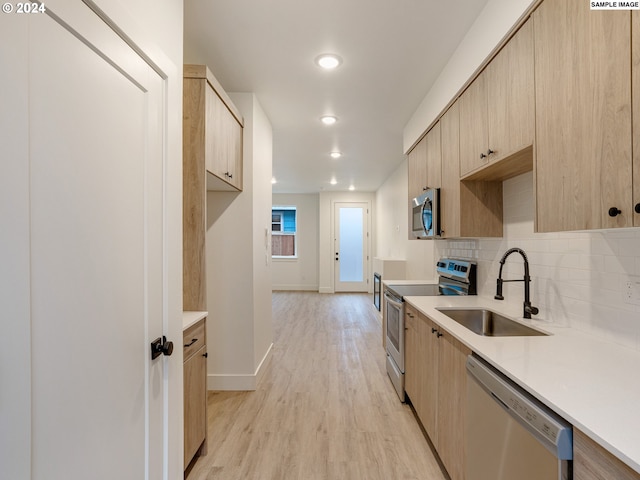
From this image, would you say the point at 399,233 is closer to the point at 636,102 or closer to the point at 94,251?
the point at 636,102

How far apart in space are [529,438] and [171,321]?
135 cm

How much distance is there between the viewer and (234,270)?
282 cm

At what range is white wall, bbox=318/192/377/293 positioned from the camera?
8305mm

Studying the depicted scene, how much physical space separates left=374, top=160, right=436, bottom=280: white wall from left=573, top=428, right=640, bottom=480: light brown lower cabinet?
9.70 ft

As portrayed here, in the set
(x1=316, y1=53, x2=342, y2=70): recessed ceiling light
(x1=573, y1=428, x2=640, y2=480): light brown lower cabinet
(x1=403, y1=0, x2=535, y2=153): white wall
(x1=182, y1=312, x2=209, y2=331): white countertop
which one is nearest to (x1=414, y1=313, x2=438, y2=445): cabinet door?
(x1=573, y1=428, x2=640, y2=480): light brown lower cabinet

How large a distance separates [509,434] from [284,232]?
7948mm

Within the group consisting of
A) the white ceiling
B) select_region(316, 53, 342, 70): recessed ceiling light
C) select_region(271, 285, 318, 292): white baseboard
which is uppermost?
the white ceiling

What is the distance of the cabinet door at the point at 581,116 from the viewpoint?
989 mm

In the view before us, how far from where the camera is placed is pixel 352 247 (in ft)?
27.5

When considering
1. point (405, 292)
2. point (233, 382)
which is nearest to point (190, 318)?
point (233, 382)

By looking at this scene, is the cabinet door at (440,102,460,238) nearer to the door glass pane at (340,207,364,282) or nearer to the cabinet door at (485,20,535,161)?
the cabinet door at (485,20,535,161)

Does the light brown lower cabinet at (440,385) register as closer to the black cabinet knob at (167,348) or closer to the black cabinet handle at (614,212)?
the black cabinet handle at (614,212)

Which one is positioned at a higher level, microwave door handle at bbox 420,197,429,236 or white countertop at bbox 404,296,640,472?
microwave door handle at bbox 420,197,429,236

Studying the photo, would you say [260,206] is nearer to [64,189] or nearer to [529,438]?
[64,189]
